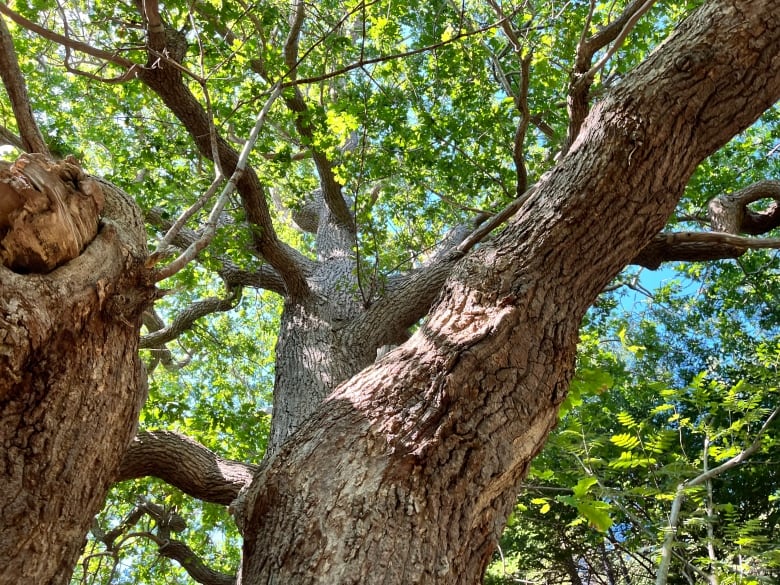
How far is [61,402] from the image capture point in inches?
70.1

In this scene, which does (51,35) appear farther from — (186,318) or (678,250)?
(678,250)

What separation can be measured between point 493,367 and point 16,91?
7.47 feet

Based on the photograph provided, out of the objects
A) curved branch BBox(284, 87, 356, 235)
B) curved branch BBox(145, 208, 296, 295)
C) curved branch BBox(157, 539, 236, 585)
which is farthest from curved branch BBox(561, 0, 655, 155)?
curved branch BBox(157, 539, 236, 585)

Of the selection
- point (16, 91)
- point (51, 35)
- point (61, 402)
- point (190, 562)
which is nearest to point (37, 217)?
point (61, 402)

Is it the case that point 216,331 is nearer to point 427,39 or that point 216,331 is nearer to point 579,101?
point 427,39

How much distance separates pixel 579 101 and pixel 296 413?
2.91 meters

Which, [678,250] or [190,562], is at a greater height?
[678,250]

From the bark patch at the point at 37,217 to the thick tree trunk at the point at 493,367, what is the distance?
3.59ft

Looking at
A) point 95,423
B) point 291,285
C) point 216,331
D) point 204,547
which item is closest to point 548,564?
point 204,547

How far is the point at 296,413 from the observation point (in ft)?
13.6

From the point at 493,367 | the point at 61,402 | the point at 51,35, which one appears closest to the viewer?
the point at 61,402

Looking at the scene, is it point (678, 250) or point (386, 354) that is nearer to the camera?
point (386, 354)

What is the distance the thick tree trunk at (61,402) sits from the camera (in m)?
1.63

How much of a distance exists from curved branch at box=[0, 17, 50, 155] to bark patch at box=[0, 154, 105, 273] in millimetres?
452
